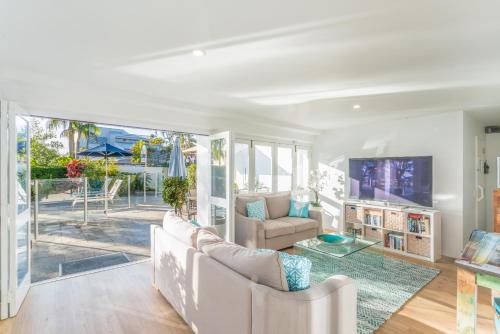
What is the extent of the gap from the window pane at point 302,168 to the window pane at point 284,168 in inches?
11.8

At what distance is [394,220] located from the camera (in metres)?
4.33

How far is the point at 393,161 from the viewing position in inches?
180

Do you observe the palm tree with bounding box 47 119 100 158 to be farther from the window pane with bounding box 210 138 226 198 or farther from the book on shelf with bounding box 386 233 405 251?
the book on shelf with bounding box 386 233 405 251

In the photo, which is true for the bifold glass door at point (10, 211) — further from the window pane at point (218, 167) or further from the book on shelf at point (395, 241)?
the book on shelf at point (395, 241)

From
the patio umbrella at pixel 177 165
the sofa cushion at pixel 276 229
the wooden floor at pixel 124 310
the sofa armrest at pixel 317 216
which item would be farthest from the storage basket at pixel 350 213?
the patio umbrella at pixel 177 165

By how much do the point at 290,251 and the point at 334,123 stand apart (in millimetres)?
2723

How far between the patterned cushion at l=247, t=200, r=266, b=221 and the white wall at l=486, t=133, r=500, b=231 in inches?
173

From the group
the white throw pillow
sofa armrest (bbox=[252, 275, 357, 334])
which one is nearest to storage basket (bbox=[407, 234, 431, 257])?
sofa armrest (bbox=[252, 275, 357, 334])

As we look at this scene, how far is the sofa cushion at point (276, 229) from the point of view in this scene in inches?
164

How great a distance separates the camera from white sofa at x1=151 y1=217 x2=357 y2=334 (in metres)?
1.40

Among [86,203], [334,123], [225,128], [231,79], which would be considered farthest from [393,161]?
[86,203]

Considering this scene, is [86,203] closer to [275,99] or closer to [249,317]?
[275,99]

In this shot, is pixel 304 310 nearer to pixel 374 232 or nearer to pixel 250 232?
pixel 250 232

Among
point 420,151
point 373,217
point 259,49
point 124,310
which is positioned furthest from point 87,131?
point 420,151
